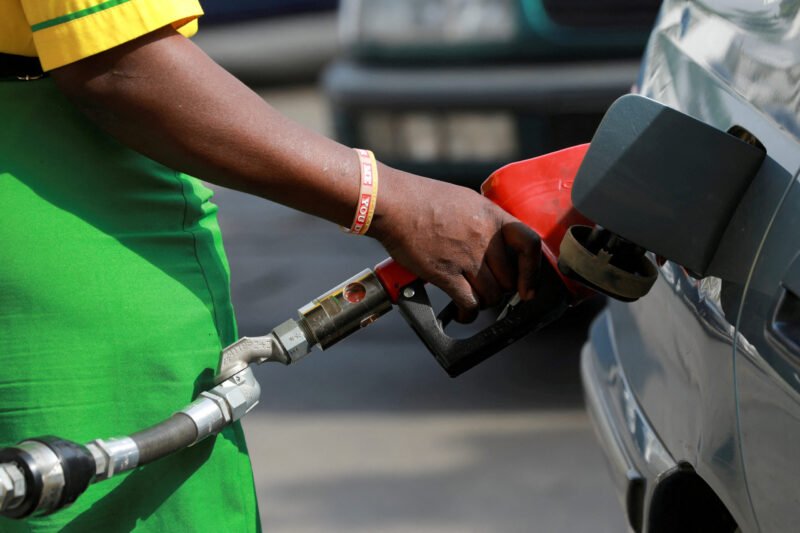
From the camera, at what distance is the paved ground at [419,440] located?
3.41 m

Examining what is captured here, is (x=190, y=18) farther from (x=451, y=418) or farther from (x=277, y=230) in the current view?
(x=277, y=230)

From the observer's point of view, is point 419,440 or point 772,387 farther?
point 419,440

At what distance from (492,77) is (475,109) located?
114mm

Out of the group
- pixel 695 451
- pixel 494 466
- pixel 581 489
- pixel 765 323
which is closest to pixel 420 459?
pixel 494 466

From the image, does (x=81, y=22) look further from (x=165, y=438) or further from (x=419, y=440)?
(x=419, y=440)

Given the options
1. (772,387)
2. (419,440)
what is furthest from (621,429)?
(419,440)

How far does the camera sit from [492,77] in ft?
13.8

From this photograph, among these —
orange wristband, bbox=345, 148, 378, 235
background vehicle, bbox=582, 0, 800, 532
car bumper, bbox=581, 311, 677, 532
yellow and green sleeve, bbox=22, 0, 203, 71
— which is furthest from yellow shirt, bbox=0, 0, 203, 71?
car bumper, bbox=581, 311, 677, 532

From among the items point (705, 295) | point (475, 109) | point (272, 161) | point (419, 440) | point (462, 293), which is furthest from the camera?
point (475, 109)

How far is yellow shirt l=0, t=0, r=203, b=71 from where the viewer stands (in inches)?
57.1

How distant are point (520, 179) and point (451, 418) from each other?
2308 millimetres

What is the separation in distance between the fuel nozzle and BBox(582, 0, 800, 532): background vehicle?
9 cm

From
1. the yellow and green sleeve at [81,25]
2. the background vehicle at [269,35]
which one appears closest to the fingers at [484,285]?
the yellow and green sleeve at [81,25]

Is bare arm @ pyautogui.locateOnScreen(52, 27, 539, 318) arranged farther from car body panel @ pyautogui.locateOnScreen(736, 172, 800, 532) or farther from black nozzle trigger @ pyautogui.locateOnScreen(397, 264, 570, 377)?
car body panel @ pyautogui.locateOnScreen(736, 172, 800, 532)
